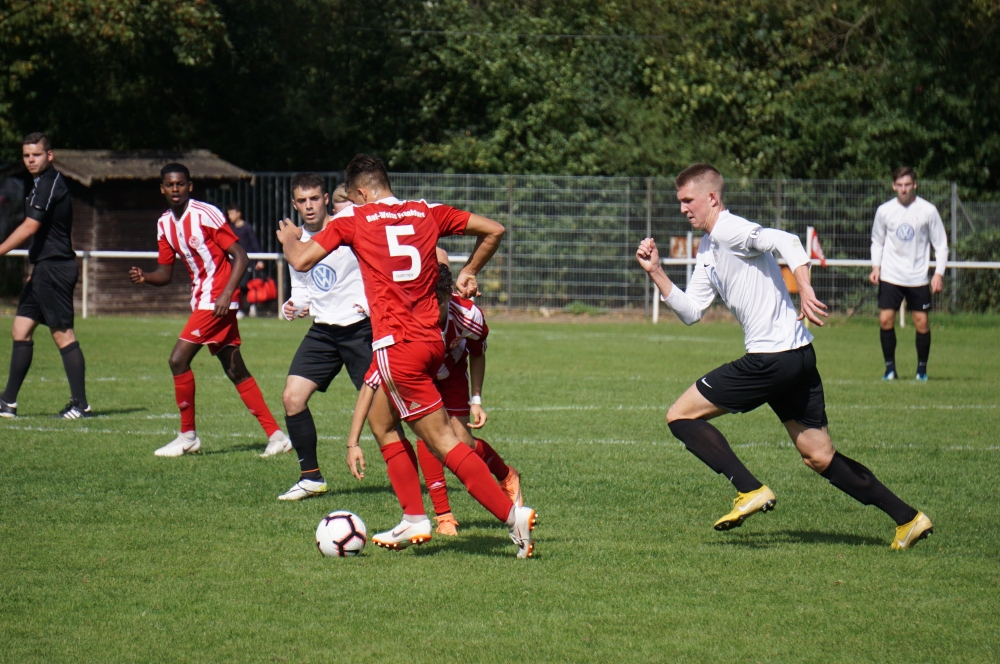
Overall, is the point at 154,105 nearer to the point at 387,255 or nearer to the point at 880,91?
the point at 880,91

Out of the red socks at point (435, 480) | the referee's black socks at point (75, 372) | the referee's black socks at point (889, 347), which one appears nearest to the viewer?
the red socks at point (435, 480)

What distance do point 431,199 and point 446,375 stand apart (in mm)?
17145

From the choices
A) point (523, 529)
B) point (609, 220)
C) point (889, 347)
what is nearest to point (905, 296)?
point (889, 347)

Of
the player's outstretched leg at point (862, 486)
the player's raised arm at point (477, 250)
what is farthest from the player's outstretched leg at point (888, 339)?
the player's raised arm at point (477, 250)

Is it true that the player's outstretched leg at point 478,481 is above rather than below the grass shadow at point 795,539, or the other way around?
above

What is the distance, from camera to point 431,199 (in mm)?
23156

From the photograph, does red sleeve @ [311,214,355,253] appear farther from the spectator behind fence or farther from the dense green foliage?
the dense green foliage

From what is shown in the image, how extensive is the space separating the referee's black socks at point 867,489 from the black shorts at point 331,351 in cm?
299

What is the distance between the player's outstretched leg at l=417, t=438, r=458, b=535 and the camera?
240 inches

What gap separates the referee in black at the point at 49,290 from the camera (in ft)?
31.7

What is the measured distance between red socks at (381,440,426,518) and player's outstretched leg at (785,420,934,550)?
1898 millimetres

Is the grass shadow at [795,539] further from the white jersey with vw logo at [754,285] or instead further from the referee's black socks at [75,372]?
the referee's black socks at [75,372]

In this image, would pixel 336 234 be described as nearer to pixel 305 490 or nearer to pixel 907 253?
pixel 305 490

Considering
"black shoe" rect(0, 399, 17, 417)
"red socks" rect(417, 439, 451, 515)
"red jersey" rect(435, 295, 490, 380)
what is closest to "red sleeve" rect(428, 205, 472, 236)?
"red jersey" rect(435, 295, 490, 380)
